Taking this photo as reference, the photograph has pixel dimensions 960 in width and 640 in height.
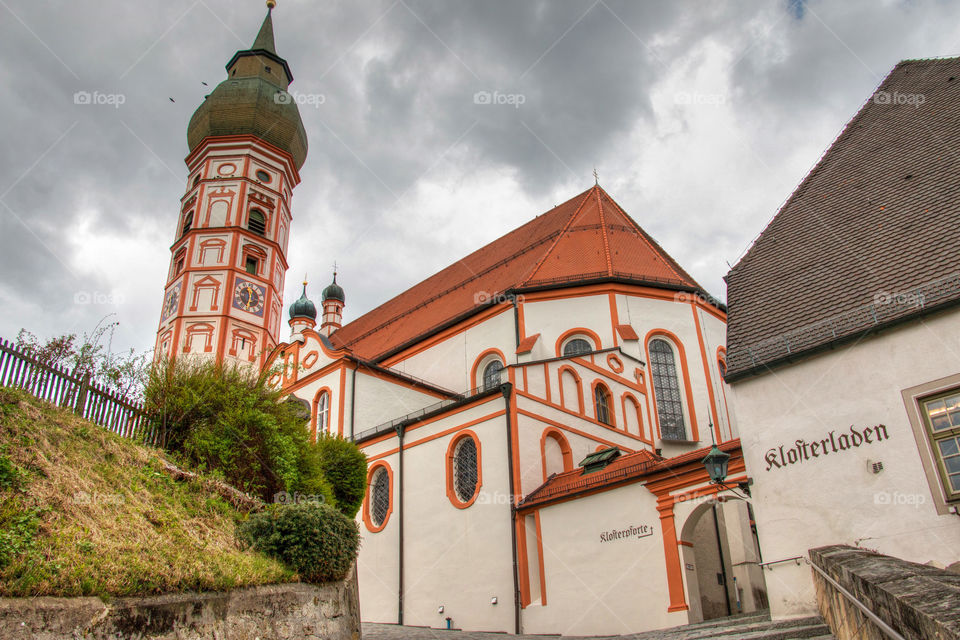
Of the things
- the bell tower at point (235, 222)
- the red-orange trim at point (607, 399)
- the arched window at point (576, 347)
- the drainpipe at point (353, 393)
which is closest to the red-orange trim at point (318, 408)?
the drainpipe at point (353, 393)

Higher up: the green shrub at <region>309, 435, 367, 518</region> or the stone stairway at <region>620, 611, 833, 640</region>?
the green shrub at <region>309, 435, 367, 518</region>

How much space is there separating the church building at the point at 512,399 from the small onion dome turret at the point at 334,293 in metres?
9.69

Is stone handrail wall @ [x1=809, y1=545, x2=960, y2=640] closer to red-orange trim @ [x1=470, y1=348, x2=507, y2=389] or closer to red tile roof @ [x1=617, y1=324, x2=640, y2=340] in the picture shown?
red tile roof @ [x1=617, y1=324, x2=640, y2=340]

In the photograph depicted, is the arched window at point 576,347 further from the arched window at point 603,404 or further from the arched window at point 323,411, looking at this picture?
the arched window at point 323,411

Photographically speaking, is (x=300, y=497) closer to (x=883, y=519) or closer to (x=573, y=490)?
(x=573, y=490)

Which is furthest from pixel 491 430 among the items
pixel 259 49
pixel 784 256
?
pixel 259 49

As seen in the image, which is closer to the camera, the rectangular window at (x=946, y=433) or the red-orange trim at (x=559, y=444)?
the rectangular window at (x=946, y=433)

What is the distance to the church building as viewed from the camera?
1372 centimetres

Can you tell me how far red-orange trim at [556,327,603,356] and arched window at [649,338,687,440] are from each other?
1699mm

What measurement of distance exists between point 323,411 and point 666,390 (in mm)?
10251

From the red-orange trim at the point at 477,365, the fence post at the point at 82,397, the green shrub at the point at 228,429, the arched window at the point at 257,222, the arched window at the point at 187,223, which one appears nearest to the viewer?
the fence post at the point at 82,397

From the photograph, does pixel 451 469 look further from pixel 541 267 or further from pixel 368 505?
pixel 541 267

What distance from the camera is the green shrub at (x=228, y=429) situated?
10.5 metres

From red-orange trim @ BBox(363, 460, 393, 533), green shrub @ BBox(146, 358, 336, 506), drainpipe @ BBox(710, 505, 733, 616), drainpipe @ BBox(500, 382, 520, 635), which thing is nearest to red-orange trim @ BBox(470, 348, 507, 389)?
red-orange trim @ BBox(363, 460, 393, 533)
